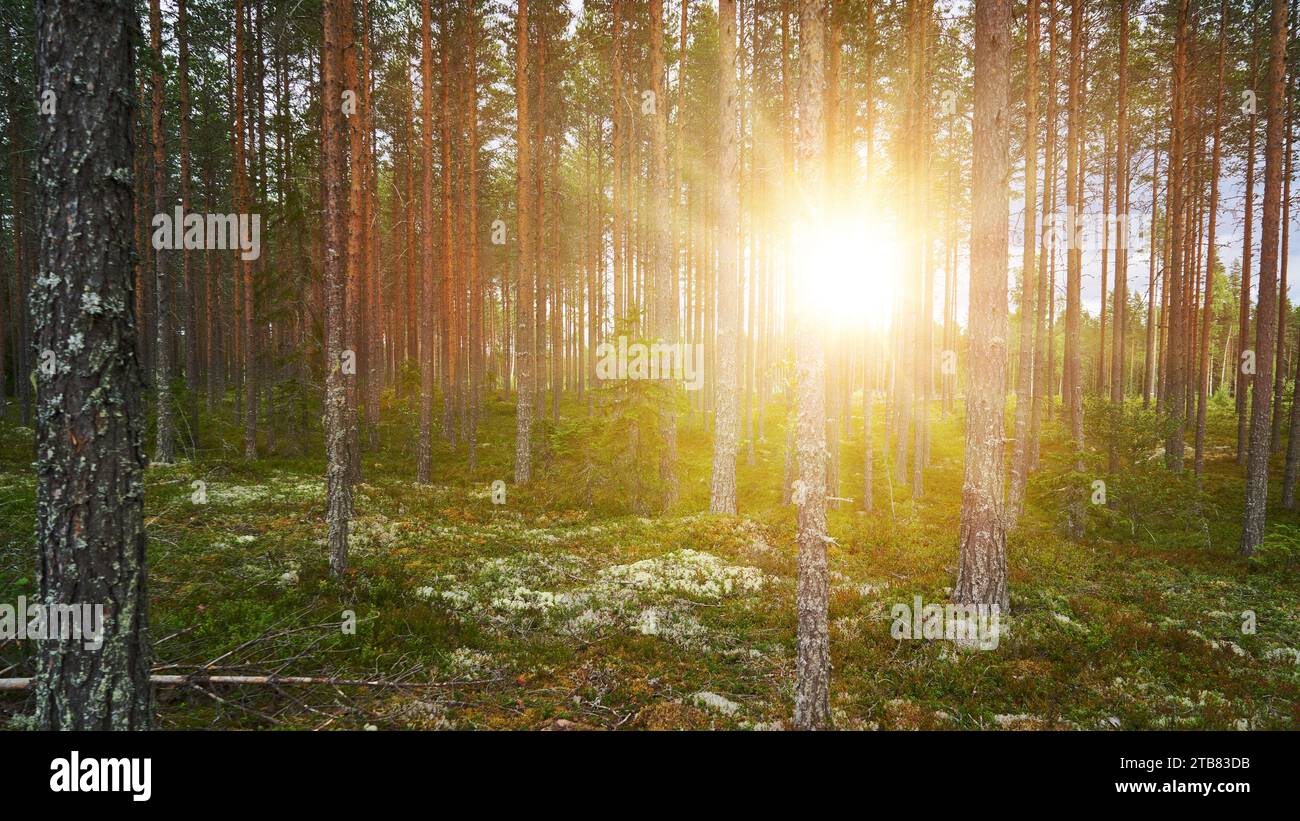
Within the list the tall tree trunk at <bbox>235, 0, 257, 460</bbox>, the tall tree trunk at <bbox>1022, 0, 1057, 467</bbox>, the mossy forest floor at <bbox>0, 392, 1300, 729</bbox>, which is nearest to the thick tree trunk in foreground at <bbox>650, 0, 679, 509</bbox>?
the mossy forest floor at <bbox>0, 392, 1300, 729</bbox>

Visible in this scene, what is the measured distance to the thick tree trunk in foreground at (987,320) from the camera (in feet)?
25.2

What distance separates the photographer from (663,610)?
830 cm

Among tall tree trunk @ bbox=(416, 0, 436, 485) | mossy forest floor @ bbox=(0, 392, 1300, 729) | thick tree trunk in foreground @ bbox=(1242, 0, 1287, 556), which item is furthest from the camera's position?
tall tree trunk @ bbox=(416, 0, 436, 485)

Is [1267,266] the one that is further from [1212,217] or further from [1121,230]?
[1212,217]

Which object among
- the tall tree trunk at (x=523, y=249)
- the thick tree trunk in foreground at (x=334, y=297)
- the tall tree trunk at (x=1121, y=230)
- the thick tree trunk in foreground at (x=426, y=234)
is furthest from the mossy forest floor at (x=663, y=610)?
the tall tree trunk at (x=1121, y=230)

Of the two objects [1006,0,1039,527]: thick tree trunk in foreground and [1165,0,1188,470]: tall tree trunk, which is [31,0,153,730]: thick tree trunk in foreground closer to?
[1006,0,1039,527]: thick tree trunk in foreground

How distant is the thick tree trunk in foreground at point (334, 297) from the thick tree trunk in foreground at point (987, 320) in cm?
1037

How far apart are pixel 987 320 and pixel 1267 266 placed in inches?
387

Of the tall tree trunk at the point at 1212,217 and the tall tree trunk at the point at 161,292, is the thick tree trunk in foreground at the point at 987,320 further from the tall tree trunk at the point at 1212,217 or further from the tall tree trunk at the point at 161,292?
the tall tree trunk at the point at 161,292

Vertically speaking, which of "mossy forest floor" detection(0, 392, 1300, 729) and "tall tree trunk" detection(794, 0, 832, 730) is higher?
"tall tree trunk" detection(794, 0, 832, 730)

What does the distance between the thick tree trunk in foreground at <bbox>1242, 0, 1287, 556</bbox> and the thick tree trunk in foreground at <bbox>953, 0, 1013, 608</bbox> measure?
8.91 m

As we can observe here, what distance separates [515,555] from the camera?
10.7 m

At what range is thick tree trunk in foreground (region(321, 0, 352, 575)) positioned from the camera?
8469 mm
